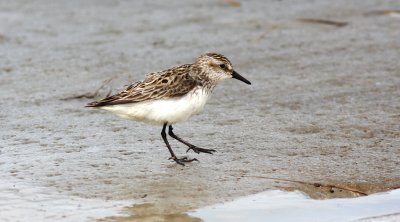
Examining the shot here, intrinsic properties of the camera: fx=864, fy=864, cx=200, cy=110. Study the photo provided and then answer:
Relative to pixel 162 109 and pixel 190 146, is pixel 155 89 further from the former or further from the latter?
pixel 190 146

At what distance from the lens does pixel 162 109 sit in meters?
7.27

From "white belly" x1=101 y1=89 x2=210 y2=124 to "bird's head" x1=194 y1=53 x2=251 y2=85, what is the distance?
43 centimetres

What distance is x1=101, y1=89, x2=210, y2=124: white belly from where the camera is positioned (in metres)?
7.25

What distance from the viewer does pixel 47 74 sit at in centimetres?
1003

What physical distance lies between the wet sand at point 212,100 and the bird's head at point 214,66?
23.6 inches

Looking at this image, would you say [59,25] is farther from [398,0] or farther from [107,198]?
[107,198]

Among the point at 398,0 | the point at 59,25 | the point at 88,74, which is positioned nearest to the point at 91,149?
the point at 88,74

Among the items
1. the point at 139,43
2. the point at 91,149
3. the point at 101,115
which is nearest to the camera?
the point at 91,149

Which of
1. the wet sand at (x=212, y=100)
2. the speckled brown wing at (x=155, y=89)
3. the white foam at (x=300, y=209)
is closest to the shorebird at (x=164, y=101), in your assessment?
the speckled brown wing at (x=155, y=89)

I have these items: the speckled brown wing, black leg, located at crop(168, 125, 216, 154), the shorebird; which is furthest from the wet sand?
the speckled brown wing

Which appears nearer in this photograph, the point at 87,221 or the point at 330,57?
the point at 87,221

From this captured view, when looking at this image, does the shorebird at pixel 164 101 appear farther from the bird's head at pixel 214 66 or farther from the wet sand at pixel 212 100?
the wet sand at pixel 212 100

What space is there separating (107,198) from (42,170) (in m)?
0.88

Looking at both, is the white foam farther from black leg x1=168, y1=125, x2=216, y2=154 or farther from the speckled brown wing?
the speckled brown wing
